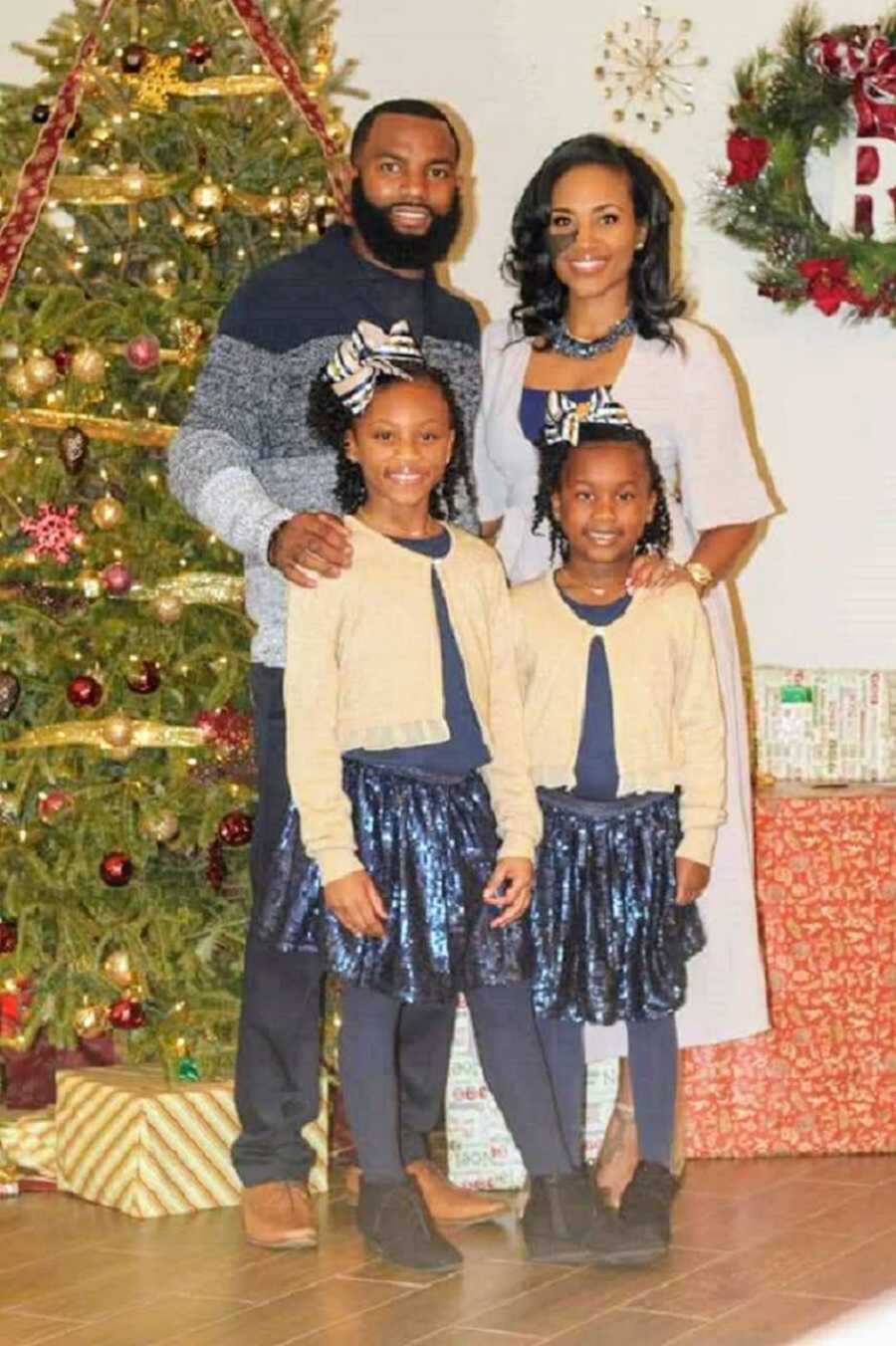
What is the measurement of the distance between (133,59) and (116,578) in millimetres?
758

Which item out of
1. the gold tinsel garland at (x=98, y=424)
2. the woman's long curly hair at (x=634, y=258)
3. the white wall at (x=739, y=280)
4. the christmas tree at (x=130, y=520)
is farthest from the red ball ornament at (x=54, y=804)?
the white wall at (x=739, y=280)

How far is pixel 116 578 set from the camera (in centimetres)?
344

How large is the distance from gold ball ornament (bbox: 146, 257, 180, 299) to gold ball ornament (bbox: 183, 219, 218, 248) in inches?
2.3

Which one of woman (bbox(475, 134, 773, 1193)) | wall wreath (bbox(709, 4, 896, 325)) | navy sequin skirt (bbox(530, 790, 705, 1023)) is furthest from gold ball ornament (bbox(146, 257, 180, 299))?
wall wreath (bbox(709, 4, 896, 325))

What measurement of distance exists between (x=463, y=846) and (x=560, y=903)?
163mm

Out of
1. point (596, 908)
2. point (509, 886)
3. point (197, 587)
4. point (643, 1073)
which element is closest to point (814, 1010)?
point (643, 1073)

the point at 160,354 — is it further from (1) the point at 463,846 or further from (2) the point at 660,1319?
(2) the point at 660,1319

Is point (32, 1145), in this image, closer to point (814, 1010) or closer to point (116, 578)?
point (116, 578)

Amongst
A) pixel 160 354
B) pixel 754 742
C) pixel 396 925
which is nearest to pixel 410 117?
pixel 160 354

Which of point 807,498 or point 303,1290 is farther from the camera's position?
point 807,498

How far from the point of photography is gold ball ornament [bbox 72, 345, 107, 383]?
3.42 meters

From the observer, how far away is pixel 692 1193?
340 centimetres

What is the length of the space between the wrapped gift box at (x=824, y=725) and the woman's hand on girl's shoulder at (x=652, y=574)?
99 cm

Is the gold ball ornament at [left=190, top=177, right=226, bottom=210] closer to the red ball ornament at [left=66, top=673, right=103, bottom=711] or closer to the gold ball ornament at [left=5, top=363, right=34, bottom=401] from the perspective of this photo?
the gold ball ornament at [left=5, top=363, right=34, bottom=401]
